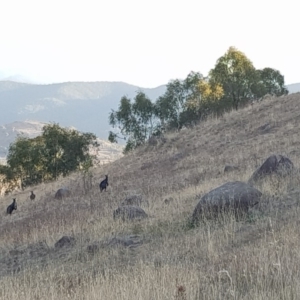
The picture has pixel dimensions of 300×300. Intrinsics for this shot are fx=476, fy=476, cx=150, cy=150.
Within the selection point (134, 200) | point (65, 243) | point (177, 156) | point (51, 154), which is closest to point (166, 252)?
point (65, 243)

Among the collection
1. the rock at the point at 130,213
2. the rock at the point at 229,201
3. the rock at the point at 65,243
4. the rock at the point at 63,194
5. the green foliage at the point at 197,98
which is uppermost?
the green foliage at the point at 197,98

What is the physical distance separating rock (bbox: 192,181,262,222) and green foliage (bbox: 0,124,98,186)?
128 ft

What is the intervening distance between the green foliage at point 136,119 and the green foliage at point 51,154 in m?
5.47

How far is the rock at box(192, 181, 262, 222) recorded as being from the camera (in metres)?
9.10

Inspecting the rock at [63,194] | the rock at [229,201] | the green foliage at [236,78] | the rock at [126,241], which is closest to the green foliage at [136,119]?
the green foliage at [236,78]

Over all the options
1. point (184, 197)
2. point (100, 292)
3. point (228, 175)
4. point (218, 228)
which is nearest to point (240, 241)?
point (218, 228)

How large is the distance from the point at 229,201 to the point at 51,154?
40934 mm

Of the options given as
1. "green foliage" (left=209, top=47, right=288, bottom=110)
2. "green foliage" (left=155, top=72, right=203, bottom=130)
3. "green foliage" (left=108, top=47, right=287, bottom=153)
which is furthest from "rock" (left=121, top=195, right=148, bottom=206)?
"green foliage" (left=155, top=72, right=203, bottom=130)

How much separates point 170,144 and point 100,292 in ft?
81.1

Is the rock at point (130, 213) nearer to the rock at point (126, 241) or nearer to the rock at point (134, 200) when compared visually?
the rock at point (126, 241)

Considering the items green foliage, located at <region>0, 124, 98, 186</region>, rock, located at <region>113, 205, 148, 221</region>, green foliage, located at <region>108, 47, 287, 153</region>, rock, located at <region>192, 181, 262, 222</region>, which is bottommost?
rock, located at <region>113, 205, 148, 221</region>

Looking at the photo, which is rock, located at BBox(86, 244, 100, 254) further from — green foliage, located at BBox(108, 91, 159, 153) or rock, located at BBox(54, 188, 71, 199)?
green foliage, located at BBox(108, 91, 159, 153)

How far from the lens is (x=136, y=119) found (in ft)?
176

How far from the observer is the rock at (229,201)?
9.10 meters
